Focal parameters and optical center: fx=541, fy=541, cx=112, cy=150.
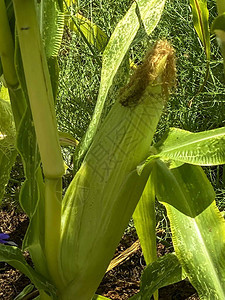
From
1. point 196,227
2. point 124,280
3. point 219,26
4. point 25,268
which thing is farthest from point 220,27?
point 124,280

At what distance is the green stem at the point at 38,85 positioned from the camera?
1.63ft

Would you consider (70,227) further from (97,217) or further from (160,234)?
(160,234)

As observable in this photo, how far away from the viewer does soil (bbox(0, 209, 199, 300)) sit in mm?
1080

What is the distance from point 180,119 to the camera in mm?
1133

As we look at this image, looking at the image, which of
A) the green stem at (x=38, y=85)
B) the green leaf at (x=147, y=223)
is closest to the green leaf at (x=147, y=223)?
the green leaf at (x=147, y=223)

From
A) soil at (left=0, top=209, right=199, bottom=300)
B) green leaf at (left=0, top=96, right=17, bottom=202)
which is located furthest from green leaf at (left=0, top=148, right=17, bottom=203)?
soil at (left=0, top=209, right=199, bottom=300)

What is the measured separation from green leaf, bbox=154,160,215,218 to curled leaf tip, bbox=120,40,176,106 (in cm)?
9

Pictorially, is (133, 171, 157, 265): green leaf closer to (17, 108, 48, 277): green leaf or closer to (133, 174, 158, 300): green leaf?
(133, 174, 158, 300): green leaf

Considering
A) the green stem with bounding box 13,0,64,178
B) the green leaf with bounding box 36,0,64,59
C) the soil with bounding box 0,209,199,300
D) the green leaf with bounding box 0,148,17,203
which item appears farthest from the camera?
the soil with bounding box 0,209,199,300

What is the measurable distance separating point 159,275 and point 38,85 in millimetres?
338

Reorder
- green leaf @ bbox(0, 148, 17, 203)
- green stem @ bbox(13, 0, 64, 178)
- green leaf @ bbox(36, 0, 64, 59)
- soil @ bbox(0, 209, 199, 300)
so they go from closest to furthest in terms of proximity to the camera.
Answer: green stem @ bbox(13, 0, 64, 178)
green leaf @ bbox(36, 0, 64, 59)
green leaf @ bbox(0, 148, 17, 203)
soil @ bbox(0, 209, 199, 300)

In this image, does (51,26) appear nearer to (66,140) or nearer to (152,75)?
(152,75)

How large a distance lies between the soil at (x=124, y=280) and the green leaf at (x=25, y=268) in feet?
1.25

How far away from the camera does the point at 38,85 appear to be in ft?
1.73
